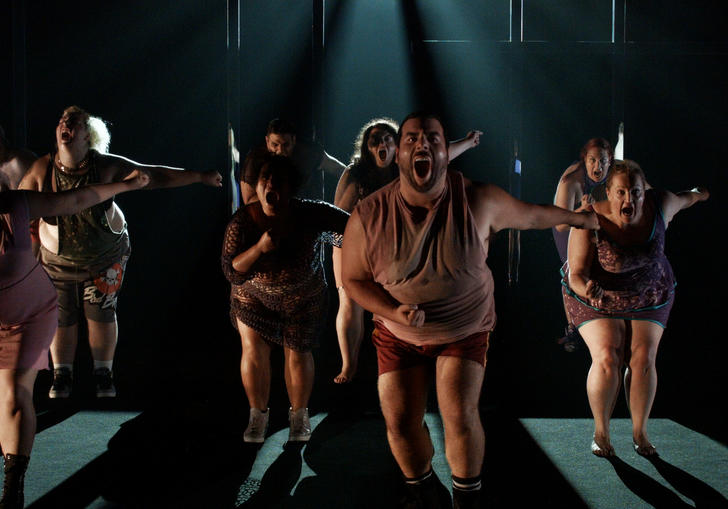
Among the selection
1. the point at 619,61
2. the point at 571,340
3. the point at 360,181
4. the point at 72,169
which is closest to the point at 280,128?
the point at 360,181

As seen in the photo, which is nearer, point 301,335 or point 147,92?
point 301,335

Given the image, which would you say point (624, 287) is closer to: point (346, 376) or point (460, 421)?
point (460, 421)

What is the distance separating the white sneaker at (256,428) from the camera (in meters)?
4.35

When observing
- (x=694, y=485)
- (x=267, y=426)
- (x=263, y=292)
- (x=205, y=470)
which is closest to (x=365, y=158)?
(x=263, y=292)

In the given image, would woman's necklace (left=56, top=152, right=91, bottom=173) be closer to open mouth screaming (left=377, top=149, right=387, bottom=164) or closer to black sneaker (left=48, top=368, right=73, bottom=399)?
black sneaker (left=48, top=368, right=73, bottom=399)

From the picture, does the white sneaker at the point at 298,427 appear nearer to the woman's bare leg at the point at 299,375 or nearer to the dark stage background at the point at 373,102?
the woman's bare leg at the point at 299,375

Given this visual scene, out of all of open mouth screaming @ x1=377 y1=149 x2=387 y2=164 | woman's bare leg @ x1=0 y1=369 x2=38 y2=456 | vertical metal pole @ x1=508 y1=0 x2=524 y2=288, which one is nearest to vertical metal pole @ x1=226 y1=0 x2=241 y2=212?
open mouth screaming @ x1=377 y1=149 x2=387 y2=164

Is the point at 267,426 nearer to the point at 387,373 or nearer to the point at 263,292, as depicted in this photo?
the point at 263,292

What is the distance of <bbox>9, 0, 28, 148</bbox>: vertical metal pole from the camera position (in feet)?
20.6

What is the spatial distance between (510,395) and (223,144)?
274 centimetres

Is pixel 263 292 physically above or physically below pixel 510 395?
above

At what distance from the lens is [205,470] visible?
392 centimetres

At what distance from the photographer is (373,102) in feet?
20.8

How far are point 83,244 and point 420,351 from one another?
292cm
